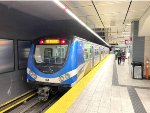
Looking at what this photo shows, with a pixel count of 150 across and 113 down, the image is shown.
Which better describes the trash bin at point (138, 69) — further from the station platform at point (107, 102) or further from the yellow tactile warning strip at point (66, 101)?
the yellow tactile warning strip at point (66, 101)

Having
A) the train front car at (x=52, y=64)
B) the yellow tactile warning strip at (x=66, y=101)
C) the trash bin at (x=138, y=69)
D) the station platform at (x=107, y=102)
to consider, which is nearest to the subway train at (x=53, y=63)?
the train front car at (x=52, y=64)

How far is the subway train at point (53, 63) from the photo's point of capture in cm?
536

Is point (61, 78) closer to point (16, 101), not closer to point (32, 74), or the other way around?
point (32, 74)

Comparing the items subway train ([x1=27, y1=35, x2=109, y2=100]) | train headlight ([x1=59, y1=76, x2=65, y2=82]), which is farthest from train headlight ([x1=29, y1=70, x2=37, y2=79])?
train headlight ([x1=59, y1=76, x2=65, y2=82])

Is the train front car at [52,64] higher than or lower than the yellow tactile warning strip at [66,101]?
higher

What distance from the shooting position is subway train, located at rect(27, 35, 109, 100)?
211 inches

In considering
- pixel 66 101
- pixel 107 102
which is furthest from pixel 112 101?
pixel 66 101

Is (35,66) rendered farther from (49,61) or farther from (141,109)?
(141,109)

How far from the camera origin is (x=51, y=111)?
3521 millimetres

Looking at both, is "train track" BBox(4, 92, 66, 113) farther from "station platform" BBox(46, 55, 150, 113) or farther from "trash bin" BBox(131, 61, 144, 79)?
"trash bin" BBox(131, 61, 144, 79)

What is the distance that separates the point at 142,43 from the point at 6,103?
22.2 feet

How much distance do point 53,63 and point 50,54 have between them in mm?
383

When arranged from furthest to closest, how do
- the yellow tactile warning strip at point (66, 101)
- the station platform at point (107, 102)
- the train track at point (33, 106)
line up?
1. the train track at point (33, 106)
2. the station platform at point (107, 102)
3. the yellow tactile warning strip at point (66, 101)

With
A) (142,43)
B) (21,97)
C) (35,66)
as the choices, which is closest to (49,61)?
(35,66)
